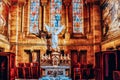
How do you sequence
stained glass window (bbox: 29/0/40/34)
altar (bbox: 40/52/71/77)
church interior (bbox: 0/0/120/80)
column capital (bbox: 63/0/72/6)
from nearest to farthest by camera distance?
1. church interior (bbox: 0/0/120/80)
2. altar (bbox: 40/52/71/77)
3. stained glass window (bbox: 29/0/40/34)
4. column capital (bbox: 63/0/72/6)

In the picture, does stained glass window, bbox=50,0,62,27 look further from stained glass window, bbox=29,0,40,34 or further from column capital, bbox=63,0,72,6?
stained glass window, bbox=29,0,40,34

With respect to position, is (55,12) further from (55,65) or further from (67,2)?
(55,65)

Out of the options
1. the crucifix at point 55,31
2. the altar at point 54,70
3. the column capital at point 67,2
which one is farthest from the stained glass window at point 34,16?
the altar at point 54,70

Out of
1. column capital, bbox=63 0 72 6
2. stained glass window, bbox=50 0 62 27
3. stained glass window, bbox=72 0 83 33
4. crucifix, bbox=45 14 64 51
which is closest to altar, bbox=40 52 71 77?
crucifix, bbox=45 14 64 51

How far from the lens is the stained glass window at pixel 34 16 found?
23453 millimetres

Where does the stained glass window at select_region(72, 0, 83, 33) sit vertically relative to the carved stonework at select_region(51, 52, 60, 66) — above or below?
above

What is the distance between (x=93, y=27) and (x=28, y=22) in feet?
19.1

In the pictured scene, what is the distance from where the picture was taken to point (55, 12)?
23844 mm

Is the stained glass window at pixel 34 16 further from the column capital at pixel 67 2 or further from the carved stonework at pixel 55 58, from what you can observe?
the carved stonework at pixel 55 58

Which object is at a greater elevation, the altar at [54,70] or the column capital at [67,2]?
the column capital at [67,2]

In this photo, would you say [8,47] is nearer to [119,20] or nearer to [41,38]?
[41,38]

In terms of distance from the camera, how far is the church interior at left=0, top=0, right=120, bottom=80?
67.7 ft

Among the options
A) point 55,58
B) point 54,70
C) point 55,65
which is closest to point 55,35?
point 55,58

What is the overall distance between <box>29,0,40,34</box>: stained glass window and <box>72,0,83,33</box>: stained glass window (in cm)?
336
